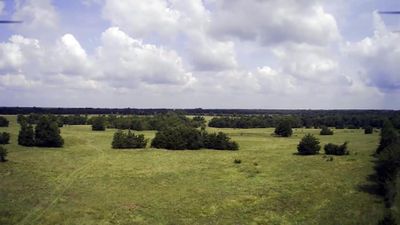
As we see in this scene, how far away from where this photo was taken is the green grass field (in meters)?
39.7

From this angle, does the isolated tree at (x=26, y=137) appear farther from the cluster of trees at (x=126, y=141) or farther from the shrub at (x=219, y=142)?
the shrub at (x=219, y=142)

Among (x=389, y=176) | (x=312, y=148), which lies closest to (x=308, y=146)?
(x=312, y=148)

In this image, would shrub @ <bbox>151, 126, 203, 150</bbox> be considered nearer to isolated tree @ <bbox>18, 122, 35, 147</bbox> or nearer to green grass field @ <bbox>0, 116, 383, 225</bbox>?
green grass field @ <bbox>0, 116, 383, 225</bbox>

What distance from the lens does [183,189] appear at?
167 feet

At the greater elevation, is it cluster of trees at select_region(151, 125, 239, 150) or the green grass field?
cluster of trees at select_region(151, 125, 239, 150)

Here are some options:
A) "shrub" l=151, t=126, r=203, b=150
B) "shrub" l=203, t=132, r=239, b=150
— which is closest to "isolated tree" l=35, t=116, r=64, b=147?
"shrub" l=151, t=126, r=203, b=150

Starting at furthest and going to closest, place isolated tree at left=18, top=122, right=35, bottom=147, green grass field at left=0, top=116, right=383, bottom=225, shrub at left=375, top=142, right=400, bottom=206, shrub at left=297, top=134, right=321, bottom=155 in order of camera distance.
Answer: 1. isolated tree at left=18, top=122, right=35, bottom=147
2. shrub at left=297, top=134, right=321, bottom=155
3. shrub at left=375, top=142, right=400, bottom=206
4. green grass field at left=0, top=116, right=383, bottom=225

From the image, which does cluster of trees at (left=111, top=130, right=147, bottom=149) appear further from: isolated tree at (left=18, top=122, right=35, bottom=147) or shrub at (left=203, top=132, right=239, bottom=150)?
isolated tree at (left=18, top=122, right=35, bottom=147)

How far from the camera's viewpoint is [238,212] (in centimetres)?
4166

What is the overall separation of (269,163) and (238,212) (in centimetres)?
2799

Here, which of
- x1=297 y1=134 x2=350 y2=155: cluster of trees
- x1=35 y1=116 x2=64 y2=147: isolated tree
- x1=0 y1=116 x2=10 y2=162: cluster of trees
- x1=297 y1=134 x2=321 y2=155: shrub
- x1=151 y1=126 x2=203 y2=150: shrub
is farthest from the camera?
x1=151 y1=126 x2=203 y2=150: shrub

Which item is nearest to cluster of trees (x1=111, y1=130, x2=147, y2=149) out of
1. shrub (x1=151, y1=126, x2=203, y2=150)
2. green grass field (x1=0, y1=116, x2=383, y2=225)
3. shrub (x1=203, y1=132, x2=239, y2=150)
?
shrub (x1=151, y1=126, x2=203, y2=150)

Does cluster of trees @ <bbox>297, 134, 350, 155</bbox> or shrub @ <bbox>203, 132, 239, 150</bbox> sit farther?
shrub @ <bbox>203, 132, 239, 150</bbox>

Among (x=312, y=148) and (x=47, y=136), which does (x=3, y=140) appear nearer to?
(x=47, y=136)
